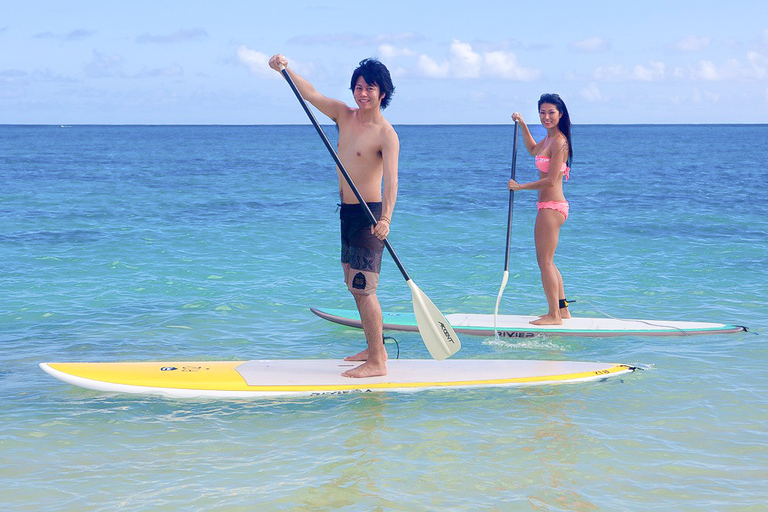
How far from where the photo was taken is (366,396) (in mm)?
5516

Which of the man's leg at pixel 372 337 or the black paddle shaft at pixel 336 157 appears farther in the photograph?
the man's leg at pixel 372 337

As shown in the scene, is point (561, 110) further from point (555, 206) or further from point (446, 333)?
point (446, 333)

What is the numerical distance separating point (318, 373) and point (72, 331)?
3.22 m

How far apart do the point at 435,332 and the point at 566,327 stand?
2093 mm

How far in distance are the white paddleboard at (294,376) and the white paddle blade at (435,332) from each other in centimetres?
16

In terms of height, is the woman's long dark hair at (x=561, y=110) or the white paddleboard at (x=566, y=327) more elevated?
the woman's long dark hair at (x=561, y=110)

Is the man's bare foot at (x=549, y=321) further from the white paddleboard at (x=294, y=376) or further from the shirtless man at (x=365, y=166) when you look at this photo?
the shirtless man at (x=365, y=166)

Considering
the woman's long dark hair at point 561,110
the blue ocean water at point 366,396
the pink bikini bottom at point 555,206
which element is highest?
the woman's long dark hair at point 561,110

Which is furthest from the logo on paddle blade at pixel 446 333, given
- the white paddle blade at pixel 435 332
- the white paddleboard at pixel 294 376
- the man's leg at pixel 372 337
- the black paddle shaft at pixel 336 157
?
the black paddle shaft at pixel 336 157

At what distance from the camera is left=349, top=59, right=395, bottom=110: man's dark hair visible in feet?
17.1

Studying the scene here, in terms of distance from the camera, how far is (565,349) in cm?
713

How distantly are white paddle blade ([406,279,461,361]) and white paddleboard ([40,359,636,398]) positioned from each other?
0.16 meters

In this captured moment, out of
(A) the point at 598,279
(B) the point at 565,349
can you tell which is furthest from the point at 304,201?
(B) the point at 565,349

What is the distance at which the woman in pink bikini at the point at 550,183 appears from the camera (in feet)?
23.1
